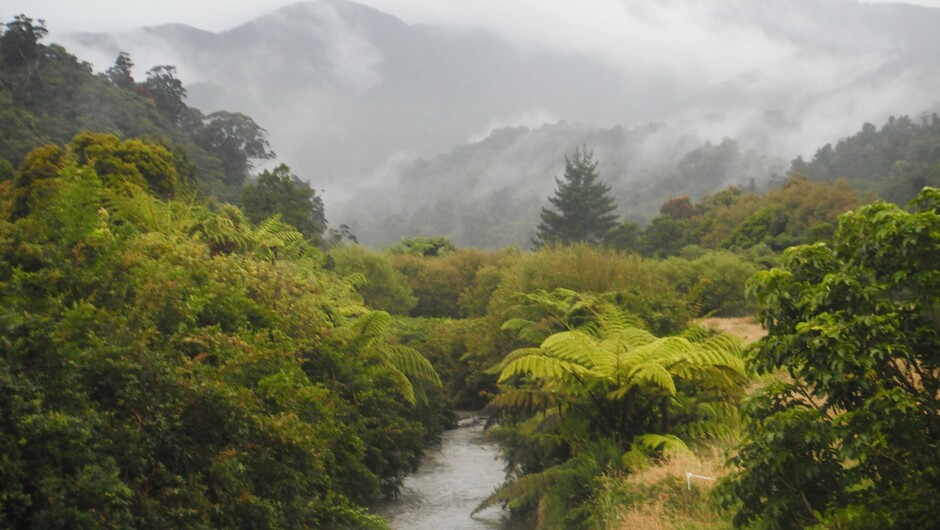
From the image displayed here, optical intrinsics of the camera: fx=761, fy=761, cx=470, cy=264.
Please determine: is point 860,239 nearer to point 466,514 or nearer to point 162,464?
point 162,464

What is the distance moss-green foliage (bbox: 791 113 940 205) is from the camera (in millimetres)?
59606

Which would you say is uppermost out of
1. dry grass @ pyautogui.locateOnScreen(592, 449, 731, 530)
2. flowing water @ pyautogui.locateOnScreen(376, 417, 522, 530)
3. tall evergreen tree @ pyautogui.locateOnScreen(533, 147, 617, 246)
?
tall evergreen tree @ pyautogui.locateOnScreen(533, 147, 617, 246)

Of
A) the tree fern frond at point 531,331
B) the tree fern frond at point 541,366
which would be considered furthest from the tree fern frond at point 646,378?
the tree fern frond at point 531,331

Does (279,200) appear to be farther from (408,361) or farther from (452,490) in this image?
(408,361)

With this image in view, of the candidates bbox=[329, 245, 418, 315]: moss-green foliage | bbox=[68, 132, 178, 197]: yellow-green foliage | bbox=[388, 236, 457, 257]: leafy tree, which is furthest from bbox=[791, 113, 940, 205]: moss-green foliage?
bbox=[68, 132, 178, 197]: yellow-green foliage

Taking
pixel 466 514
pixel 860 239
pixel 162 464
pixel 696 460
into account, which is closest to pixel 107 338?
pixel 162 464

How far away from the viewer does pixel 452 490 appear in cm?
1686

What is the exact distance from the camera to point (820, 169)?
93438 millimetres

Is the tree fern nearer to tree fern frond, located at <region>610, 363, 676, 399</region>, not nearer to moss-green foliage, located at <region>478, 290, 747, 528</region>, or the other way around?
moss-green foliage, located at <region>478, 290, 747, 528</region>

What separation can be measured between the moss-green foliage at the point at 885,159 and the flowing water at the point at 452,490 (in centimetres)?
4415

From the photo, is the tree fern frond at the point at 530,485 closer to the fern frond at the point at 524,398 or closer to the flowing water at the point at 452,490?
the fern frond at the point at 524,398

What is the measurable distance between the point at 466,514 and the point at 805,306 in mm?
10377

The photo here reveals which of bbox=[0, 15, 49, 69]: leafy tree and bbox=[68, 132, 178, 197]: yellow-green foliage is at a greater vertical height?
bbox=[0, 15, 49, 69]: leafy tree

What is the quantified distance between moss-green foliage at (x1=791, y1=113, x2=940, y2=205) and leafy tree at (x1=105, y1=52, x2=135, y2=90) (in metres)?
69.8
